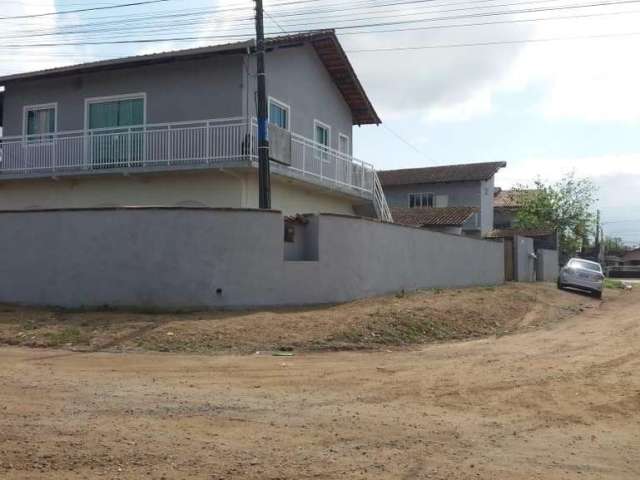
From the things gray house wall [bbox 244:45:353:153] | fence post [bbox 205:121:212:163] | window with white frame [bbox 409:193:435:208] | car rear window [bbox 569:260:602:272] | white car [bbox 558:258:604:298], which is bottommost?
white car [bbox 558:258:604:298]

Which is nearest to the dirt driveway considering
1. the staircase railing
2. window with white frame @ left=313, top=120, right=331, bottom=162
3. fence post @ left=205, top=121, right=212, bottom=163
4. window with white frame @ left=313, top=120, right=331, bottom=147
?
fence post @ left=205, top=121, right=212, bottom=163

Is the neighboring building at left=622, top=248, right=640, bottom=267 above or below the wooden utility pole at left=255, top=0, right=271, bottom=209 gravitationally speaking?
below

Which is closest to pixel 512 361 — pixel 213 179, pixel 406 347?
pixel 406 347

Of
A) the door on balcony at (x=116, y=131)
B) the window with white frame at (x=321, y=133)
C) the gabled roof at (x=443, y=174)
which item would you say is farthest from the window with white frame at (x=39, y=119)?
Answer: the gabled roof at (x=443, y=174)

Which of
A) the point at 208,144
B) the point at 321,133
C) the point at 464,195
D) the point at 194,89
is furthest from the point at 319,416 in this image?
the point at 464,195

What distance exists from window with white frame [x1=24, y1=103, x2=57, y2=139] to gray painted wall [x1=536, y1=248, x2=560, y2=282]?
23.5 metres

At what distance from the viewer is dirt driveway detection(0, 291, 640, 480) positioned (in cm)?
527

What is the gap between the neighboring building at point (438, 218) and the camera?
33625 mm

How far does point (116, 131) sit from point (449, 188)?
3255cm

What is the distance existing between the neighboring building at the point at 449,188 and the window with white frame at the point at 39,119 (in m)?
28.2

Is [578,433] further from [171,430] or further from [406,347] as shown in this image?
[406,347]

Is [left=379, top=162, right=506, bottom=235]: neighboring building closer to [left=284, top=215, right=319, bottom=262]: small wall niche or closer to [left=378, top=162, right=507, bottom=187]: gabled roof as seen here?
[left=378, top=162, right=507, bottom=187]: gabled roof

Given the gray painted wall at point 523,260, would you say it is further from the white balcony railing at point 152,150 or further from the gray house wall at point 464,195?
the gray house wall at point 464,195

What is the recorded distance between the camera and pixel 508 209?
187ft
